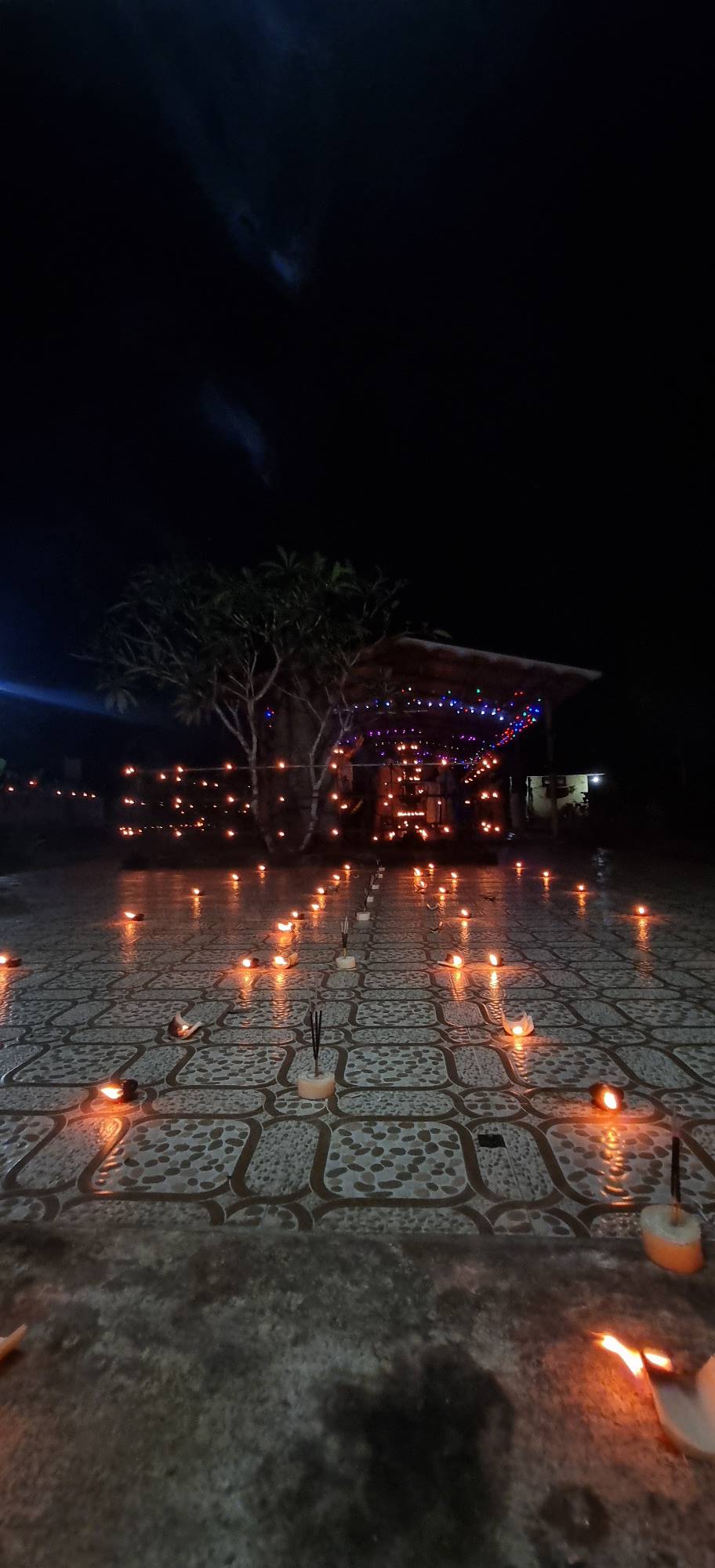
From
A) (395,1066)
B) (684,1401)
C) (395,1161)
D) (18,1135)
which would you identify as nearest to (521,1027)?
(395,1066)

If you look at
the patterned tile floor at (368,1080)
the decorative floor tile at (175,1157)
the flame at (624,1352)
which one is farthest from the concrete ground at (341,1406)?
the decorative floor tile at (175,1157)

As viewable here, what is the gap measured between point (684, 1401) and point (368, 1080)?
6.60 feet

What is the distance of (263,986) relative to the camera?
502 centimetres

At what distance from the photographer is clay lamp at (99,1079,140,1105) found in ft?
9.97

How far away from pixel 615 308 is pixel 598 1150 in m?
11.0

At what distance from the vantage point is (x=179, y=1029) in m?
3.96

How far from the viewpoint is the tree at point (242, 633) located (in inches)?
466

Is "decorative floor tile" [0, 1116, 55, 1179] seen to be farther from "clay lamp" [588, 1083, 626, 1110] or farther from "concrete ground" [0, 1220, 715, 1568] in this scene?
"clay lamp" [588, 1083, 626, 1110]

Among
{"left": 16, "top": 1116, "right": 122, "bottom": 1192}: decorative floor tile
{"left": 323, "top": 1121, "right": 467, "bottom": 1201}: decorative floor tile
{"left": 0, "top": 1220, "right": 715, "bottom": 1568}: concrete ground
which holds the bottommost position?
{"left": 323, "top": 1121, "right": 467, "bottom": 1201}: decorative floor tile

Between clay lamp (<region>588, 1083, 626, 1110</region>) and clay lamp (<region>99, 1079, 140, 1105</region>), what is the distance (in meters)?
2.08

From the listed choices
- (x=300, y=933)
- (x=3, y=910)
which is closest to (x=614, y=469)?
(x=300, y=933)

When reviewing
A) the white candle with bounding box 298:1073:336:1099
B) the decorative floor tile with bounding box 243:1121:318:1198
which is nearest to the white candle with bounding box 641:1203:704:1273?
the decorative floor tile with bounding box 243:1121:318:1198

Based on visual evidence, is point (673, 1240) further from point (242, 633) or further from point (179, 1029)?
point (242, 633)

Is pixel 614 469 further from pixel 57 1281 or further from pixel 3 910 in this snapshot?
pixel 57 1281
